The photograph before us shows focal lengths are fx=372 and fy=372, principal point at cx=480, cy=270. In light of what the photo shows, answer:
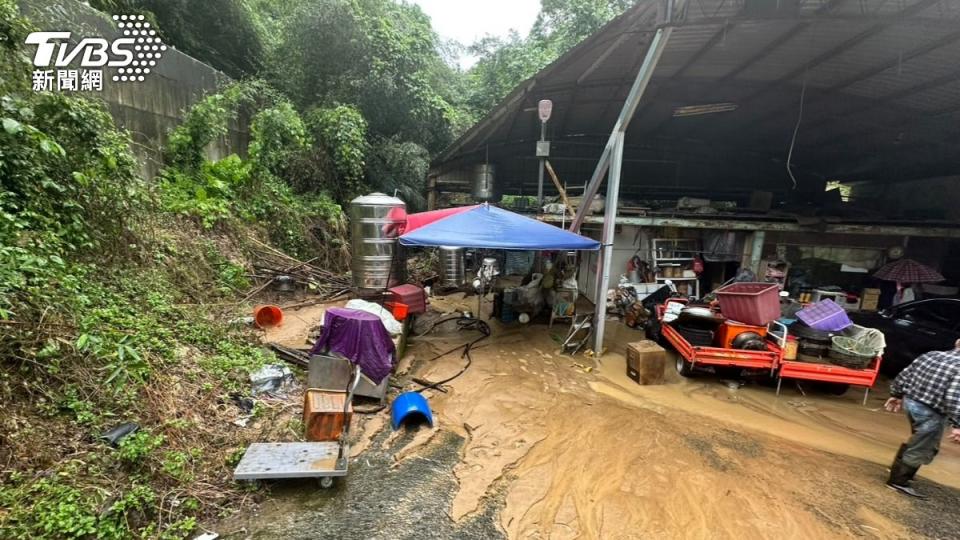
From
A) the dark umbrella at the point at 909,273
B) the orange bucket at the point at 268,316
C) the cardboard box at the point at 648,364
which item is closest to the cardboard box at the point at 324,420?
the orange bucket at the point at 268,316

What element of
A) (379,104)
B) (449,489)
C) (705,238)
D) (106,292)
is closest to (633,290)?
(705,238)

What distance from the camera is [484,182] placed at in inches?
509

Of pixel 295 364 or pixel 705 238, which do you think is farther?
pixel 705 238

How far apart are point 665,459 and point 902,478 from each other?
215 centimetres

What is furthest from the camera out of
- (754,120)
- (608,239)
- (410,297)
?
(754,120)

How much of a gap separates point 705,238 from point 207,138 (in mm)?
12123

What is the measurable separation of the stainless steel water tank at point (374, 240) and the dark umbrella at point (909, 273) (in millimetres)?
11617

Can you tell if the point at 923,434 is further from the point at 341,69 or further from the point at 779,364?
the point at 341,69

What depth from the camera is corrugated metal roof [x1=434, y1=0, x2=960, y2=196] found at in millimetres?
5316

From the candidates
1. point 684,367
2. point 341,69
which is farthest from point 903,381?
point 341,69

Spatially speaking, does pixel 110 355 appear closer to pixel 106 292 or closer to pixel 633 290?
pixel 106 292

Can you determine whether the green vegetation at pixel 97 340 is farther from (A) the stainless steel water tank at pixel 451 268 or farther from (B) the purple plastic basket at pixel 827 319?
(B) the purple plastic basket at pixel 827 319

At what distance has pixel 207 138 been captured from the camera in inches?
294

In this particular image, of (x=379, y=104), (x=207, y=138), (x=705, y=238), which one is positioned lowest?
(x=705, y=238)
